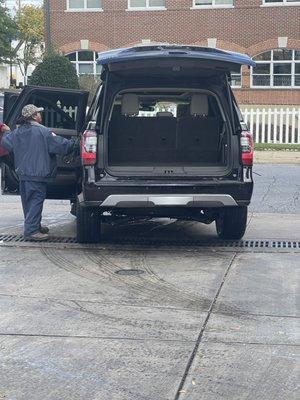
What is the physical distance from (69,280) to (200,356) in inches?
88.5

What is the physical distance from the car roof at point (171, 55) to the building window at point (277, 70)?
23.2 metres

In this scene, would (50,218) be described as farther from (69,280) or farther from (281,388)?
(281,388)

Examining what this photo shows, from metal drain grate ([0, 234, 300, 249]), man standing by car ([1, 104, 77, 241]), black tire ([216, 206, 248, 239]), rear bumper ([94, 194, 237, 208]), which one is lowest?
metal drain grate ([0, 234, 300, 249])

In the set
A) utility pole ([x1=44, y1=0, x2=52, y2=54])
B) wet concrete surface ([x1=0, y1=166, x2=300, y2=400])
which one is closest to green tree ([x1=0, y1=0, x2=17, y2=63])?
utility pole ([x1=44, y1=0, x2=52, y2=54])

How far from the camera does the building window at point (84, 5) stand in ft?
103

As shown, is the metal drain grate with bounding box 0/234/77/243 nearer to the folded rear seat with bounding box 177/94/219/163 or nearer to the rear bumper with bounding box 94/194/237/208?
the rear bumper with bounding box 94/194/237/208

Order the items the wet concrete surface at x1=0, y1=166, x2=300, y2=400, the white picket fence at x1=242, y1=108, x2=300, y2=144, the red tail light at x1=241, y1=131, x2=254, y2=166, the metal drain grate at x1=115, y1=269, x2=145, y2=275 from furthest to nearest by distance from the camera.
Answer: the white picket fence at x1=242, y1=108, x2=300, y2=144 < the red tail light at x1=241, y1=131, x2=254, y2=166 < the metal drain grate at x1=115, y1=269, x2=145, y2=275 < the wet concrete surface at x1=0, y1=166, x2=300, y2=400

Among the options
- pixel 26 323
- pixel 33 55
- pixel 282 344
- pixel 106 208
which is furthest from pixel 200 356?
pixel 33 55

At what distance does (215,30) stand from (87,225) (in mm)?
23707

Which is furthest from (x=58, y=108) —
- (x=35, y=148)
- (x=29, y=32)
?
(x=29, y=32)

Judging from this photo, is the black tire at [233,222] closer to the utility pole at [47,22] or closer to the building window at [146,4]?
the utility pole at [47,22]

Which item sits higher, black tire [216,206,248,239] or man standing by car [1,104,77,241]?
man standing by car [1,104,77,241]

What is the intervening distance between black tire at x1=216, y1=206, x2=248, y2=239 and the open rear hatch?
561mm

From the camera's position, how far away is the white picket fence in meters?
22.8
